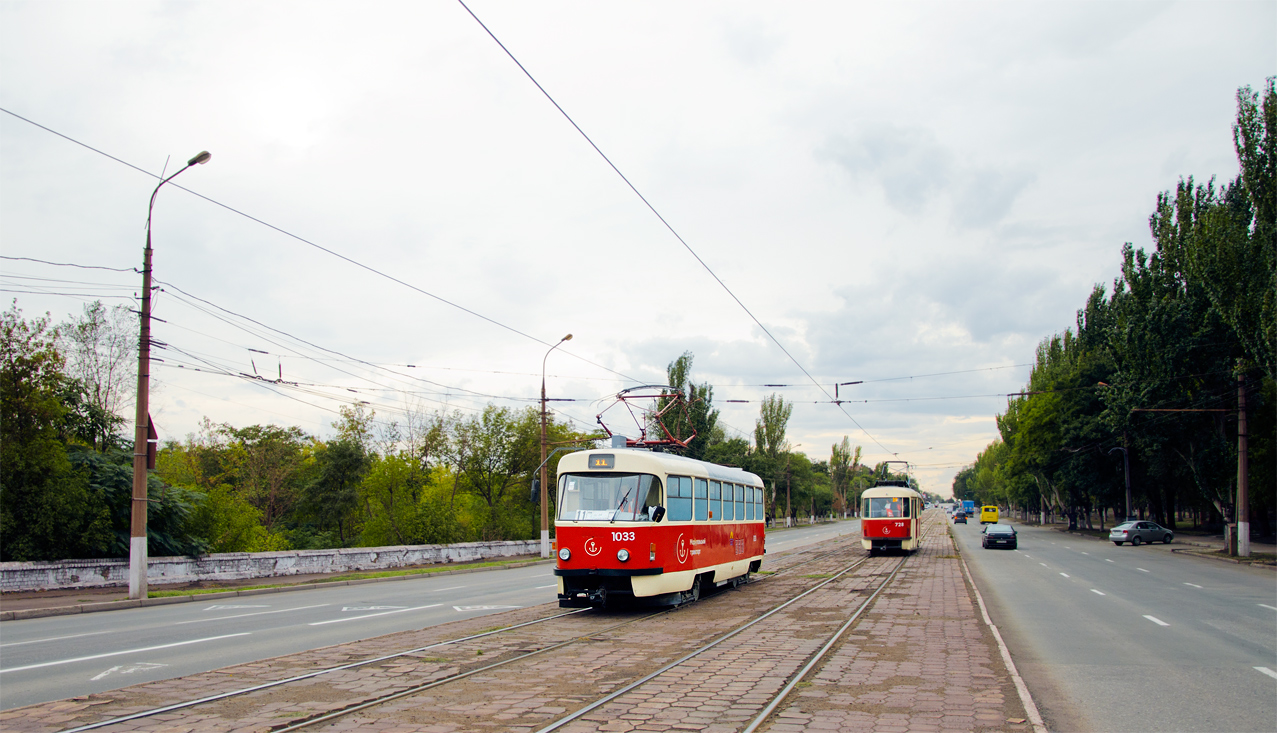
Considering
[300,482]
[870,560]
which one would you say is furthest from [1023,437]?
[300,482]

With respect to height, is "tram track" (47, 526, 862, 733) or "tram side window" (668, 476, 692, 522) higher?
"tram side window" (668, 476, 692, 522)

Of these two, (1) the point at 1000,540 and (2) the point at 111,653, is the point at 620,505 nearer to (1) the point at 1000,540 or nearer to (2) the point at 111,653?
(2) the point at 111,653

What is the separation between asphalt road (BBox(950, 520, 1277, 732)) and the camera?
797 centimetres

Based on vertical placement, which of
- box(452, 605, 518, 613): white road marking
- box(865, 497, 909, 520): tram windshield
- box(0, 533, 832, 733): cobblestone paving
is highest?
box(0, 533, 832, 733): cobblestone paving

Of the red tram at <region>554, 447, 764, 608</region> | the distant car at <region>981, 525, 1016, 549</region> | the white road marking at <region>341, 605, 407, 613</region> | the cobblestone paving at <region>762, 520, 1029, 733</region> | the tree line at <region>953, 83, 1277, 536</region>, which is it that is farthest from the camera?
the distant car at <region>981, 525, 1016, 549</region>

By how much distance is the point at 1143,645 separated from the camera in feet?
39.6

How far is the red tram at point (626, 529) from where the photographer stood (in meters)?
15.2

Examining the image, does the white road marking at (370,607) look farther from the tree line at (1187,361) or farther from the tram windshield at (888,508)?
the tree line at (1187,361)

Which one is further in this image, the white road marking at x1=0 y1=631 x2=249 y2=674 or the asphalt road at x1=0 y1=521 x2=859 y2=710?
the white road marking at x1=0 y1=631 x2=249 y2=674

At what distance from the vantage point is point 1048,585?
22.4 m

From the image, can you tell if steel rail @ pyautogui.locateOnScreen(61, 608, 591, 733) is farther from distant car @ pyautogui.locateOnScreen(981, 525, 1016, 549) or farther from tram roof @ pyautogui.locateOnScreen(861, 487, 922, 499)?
distant car @ pyautogui.locateOnScreen(981, 525, 1016, 549)

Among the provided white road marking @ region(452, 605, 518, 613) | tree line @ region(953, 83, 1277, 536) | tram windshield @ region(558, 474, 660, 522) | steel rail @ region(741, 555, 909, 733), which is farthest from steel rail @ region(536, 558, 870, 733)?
tree line @ region(953, 83, 1277, 536)

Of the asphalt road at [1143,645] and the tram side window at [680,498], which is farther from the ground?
the tram side window at [680,498]

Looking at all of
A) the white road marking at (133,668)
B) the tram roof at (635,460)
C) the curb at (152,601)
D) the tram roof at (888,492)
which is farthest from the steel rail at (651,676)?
the tram roof at (888,492)
